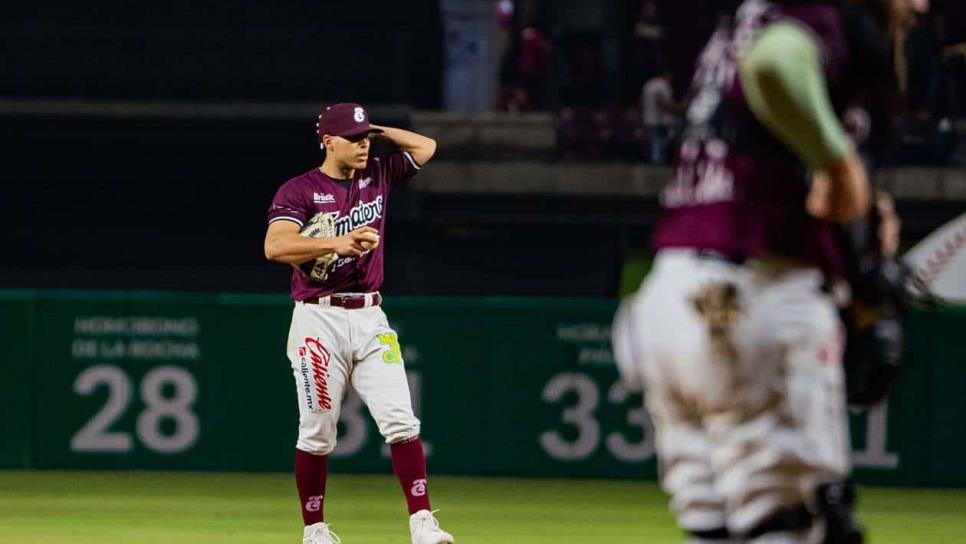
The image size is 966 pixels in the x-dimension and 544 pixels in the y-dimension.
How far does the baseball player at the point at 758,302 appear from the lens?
406 cm

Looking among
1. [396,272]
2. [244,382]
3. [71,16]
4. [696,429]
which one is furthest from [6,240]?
[696,429]

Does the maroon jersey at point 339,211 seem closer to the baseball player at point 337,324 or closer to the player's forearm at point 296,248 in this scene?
the baseball player at point 337,324

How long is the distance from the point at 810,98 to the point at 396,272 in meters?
15.9

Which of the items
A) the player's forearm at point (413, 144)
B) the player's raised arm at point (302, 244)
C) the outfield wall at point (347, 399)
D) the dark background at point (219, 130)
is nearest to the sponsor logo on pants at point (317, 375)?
the player's raised arm at point (302, 244)

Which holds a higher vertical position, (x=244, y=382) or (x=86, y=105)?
(x=86, y=105)

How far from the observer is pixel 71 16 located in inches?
848

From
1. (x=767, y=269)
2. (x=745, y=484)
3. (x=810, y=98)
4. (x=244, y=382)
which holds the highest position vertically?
(x=810, y=98)

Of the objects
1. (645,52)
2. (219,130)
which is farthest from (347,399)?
(645,52)

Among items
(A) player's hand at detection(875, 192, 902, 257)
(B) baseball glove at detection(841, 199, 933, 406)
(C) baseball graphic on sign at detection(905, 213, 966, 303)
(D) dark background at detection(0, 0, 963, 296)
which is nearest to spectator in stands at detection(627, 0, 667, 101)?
(D) dark background at detection(0, 0, 963, 296)

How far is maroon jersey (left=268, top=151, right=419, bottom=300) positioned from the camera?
28.2 ft

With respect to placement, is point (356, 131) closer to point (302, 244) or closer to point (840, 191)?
point (302, 244)

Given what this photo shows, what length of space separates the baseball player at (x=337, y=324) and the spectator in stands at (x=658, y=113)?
40.8 feet

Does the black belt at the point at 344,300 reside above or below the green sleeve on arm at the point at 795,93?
→ below

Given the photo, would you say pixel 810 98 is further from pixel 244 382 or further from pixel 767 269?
pixel 244 382
